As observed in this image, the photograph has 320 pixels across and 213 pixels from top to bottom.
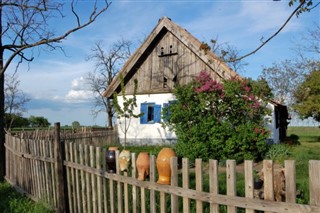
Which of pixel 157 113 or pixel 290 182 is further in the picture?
pixel 157 113

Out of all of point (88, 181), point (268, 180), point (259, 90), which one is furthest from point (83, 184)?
point (259, 90)

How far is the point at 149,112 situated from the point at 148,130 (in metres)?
1.02

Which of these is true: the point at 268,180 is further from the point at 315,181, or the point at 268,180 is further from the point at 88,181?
the point at 88,181

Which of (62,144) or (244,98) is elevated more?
(244,98)

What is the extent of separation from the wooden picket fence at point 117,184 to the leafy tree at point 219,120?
4364mm

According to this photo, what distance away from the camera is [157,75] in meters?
19.1

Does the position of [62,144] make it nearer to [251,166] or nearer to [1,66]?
[251,166]

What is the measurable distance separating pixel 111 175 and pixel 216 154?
762cm

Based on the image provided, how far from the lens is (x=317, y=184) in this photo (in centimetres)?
222

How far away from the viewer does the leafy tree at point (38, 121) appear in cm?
5168

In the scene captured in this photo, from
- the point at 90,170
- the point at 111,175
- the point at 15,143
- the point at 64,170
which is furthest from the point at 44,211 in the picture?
the point at 15,143

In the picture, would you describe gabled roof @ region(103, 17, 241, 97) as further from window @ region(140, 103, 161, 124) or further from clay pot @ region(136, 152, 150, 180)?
clay pot @ region(136, 152, 150, 180)

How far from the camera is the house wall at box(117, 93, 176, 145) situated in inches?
726

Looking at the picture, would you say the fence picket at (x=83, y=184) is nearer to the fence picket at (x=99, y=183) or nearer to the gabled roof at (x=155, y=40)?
the fence picket at (x=99, y=183)
